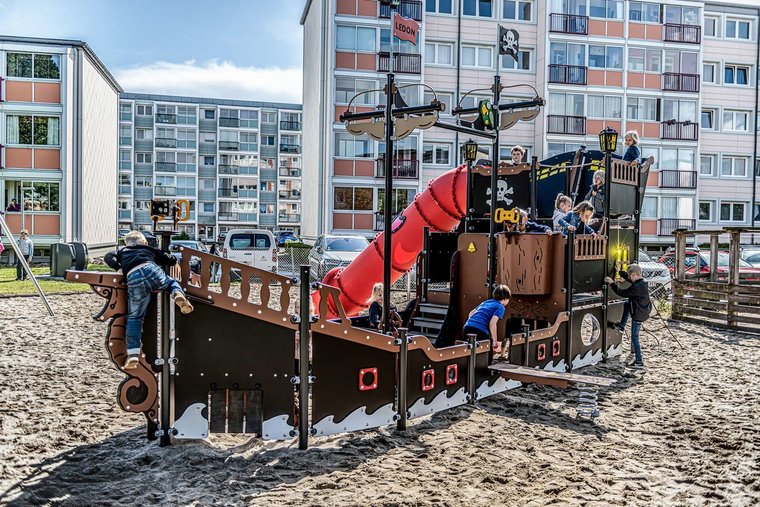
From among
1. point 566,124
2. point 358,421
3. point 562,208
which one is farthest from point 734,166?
point 358,421

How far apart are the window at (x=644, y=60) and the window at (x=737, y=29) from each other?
576cm

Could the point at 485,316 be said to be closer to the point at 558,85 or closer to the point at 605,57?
the point at 558,85

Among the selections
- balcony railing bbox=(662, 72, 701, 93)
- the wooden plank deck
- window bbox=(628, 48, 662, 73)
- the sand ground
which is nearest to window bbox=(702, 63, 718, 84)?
balcony railing bbox=(662, 72, 701, 93)

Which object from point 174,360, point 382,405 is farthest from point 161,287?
point 382,405

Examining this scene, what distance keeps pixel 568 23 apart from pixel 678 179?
10638 mm

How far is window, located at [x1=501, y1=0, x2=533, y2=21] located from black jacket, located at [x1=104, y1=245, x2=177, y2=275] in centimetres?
3488

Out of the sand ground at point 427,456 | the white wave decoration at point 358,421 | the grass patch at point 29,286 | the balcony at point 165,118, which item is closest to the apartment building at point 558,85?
the grass patch at point 29,286

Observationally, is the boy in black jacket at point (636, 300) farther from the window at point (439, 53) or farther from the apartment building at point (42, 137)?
the window at point (439, 53)

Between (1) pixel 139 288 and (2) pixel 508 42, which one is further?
(2) pixel 508 42

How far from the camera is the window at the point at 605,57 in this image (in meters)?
38.2

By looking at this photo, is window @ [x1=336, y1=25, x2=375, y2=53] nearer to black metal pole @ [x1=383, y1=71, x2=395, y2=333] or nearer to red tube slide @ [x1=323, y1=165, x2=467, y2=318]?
red tube slide @ [x1=323, y1=165, x2=467, y2=318]

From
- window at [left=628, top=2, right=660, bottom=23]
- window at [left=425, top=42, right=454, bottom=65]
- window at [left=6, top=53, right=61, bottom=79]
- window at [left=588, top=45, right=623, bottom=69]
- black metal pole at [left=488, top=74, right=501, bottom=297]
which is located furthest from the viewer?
window at [left=628, top=2, right=660, bottom=23]

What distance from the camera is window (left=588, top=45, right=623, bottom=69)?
38219 mm

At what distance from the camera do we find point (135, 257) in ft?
19.9
